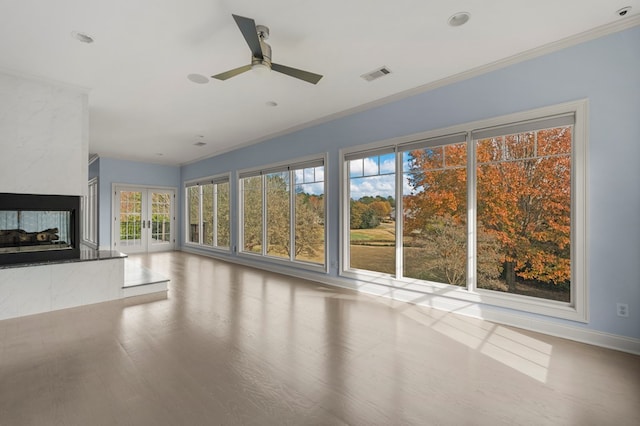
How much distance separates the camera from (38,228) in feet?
13.5

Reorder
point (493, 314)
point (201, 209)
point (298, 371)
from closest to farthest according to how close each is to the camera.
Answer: point (298, 371)
point (493, 314)
point (201, 209)

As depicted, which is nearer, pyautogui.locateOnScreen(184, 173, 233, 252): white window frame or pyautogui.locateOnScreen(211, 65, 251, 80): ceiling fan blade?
pyautogui.locateOnScreen(211, 65, 251, 80): ceiling fan blade

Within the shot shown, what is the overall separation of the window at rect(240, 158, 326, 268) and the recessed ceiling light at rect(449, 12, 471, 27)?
10.1 ft

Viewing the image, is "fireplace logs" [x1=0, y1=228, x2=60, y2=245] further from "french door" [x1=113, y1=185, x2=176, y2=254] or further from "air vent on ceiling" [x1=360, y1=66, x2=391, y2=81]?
"french door" [x1=113, y1=185, x2=176, y2=254]

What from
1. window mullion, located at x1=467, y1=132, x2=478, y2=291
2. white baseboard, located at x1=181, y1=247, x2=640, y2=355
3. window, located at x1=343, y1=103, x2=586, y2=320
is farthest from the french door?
window mullion, located at x1=467, y1=132, x2=478, y2=291

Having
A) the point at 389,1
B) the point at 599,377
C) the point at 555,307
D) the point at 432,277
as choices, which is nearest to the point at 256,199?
the point at 432,277

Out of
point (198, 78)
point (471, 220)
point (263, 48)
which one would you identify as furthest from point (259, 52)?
point (471, 220)

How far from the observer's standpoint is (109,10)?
2.58 meters

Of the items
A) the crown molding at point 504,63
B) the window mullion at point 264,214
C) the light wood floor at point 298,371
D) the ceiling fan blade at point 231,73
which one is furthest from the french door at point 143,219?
the ceiling fan blade at point 231,73

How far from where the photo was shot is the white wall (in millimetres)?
3777

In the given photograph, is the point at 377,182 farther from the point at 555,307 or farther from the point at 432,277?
the point at 555,307

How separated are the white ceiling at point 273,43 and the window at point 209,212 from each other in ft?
12.3

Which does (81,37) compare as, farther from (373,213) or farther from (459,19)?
(373,213)

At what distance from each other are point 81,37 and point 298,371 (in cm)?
369
